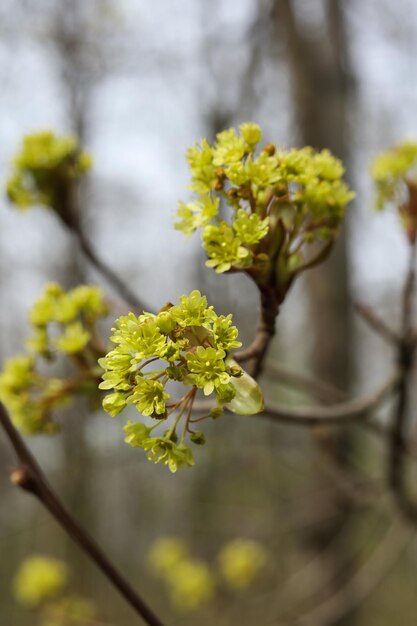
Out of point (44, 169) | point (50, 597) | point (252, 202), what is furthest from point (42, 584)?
point (252, 202)

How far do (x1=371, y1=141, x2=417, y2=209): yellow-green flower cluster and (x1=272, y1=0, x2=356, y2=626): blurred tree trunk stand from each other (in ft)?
4.81

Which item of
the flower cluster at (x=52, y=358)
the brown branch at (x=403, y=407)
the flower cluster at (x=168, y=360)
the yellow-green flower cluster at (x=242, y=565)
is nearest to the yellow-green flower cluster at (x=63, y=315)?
the flower cluster at (x=52, y=358)

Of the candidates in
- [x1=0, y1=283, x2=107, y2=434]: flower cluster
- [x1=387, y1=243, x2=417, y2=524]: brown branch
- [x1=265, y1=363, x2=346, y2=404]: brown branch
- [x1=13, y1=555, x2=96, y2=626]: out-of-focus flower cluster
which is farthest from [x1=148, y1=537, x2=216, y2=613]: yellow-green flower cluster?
[x1=0, y1=283, x2=107, y2=434]: flower cluster

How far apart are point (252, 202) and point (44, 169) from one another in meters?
0.75

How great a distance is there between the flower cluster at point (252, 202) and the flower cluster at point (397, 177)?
1.38 feet

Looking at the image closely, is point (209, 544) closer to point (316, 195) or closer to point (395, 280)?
point (395, 280)

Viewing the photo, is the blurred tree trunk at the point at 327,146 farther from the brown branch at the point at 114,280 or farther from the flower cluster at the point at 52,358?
the flower cluster at the point at 52,358

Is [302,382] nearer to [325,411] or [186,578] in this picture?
[325,411]

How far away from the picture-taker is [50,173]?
56.0 inches

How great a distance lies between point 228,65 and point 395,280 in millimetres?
2270

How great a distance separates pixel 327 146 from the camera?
9.02 ft

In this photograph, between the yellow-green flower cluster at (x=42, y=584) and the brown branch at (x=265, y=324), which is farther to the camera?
the yellow-green flower cluster at (x=42, y=584)

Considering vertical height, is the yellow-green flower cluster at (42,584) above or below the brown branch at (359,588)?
below

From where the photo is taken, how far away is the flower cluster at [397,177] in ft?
4.19
